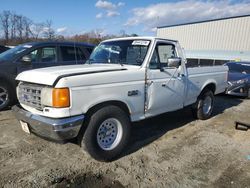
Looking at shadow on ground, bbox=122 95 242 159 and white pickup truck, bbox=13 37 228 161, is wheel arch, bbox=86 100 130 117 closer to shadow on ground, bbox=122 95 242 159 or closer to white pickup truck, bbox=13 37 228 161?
white pickup truck, bbox=13 37 228 161

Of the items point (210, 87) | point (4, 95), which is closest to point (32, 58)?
point (4, 95)

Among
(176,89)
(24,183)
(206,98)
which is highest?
(176,89)

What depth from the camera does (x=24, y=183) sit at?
3.28 meters

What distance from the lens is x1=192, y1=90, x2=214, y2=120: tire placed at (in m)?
6.11

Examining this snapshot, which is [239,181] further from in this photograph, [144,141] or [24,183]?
[24,183]

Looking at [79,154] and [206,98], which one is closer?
[79,154]

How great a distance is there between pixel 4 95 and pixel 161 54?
4.41 m

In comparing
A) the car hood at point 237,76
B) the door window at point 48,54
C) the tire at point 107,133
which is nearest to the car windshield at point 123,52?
the tire at point 107,133

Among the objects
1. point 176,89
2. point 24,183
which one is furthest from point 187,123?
point 24,183

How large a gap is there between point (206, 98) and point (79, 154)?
3.81 m

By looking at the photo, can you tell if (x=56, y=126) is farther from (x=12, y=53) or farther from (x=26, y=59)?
(x=12, y=53)

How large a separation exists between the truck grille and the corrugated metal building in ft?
71.2

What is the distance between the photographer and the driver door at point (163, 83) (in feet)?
14.4

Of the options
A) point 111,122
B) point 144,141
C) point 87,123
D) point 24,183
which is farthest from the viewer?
point 144,141
